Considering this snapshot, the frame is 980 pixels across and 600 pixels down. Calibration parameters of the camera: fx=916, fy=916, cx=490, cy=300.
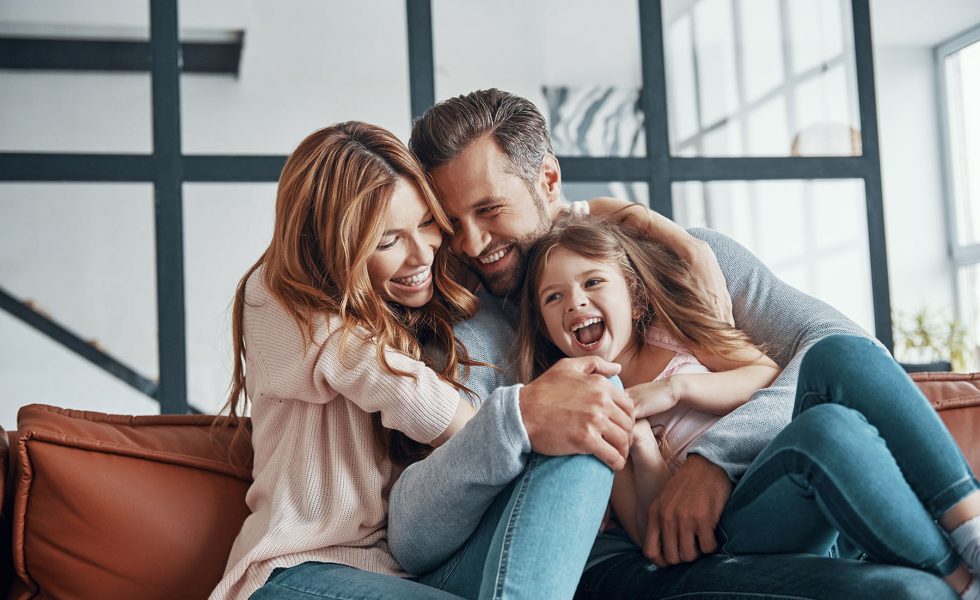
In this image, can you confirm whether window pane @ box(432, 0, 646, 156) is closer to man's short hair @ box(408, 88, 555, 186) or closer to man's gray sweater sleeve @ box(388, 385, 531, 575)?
man's short hair @ box(408, 88, 555, 186)

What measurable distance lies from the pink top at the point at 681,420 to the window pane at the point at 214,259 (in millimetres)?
1932

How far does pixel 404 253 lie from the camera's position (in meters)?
1.60

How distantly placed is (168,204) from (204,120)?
350 millimetres

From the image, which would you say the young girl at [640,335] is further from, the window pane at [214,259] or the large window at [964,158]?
the large window at [964,158]

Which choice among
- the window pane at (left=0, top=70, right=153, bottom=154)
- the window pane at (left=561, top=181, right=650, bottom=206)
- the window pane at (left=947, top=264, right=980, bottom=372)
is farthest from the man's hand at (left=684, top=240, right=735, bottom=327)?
the window pane at (left=947, top=264, right=980, bottom=372)

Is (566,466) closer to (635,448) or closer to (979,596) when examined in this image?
(635,448)

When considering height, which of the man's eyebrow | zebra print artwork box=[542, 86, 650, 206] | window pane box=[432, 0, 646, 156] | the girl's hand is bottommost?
the girl's hand

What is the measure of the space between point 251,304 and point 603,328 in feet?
2.05

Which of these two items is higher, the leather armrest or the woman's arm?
the woman's arm

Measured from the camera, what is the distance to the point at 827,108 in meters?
3.79

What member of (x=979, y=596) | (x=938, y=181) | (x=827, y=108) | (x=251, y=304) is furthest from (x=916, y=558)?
(x=938, y=181)

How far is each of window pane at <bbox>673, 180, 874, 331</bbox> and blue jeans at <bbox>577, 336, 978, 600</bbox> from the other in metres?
2.47

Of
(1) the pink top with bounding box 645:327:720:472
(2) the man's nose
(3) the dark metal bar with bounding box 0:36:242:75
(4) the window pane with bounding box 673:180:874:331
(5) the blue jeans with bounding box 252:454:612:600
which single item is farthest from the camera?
(4) the window pane with bounding box 673:180:874:331

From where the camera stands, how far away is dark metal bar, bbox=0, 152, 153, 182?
3176 mm
